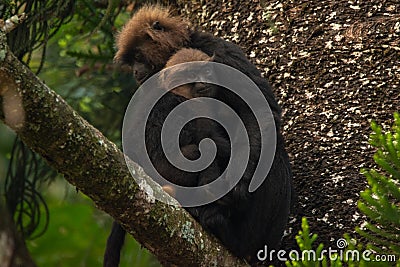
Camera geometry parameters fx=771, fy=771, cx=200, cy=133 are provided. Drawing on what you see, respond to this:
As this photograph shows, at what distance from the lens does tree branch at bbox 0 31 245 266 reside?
73.4 inches

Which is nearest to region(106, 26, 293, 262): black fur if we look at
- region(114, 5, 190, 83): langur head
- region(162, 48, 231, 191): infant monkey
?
region(162, 48, 231, 191): infant monkey

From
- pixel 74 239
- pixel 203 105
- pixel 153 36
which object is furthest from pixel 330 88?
pixel 74 239

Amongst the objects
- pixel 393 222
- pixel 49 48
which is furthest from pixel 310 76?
pixel 49 48

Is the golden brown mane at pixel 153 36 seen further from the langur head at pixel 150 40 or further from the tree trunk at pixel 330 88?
the tree trunk at pixel 330 88

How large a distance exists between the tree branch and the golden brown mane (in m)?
1.01

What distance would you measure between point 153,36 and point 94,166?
1.39 meters

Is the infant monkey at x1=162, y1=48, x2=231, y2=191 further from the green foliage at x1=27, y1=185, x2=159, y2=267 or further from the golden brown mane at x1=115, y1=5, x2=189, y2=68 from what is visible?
the green foliage at x1=27, y1=185, x2=159, y2=267

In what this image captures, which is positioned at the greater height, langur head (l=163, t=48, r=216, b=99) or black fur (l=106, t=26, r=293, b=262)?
langur head (l=163, t=48, r=216, b=99)

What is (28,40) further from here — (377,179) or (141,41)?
(377,179)

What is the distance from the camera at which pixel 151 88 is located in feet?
10.2

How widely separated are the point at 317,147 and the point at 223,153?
36 cm

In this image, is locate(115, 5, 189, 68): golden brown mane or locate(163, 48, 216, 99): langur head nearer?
locate(163, 48, 216, 99): langur head

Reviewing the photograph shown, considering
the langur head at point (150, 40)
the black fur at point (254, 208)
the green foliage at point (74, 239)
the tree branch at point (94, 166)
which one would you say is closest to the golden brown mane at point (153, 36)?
the langur head at point (150, 40)

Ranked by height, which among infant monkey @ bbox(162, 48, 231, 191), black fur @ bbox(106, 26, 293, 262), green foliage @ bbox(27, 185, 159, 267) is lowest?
green foliage @ bbox(27, 185, 159, 267)
